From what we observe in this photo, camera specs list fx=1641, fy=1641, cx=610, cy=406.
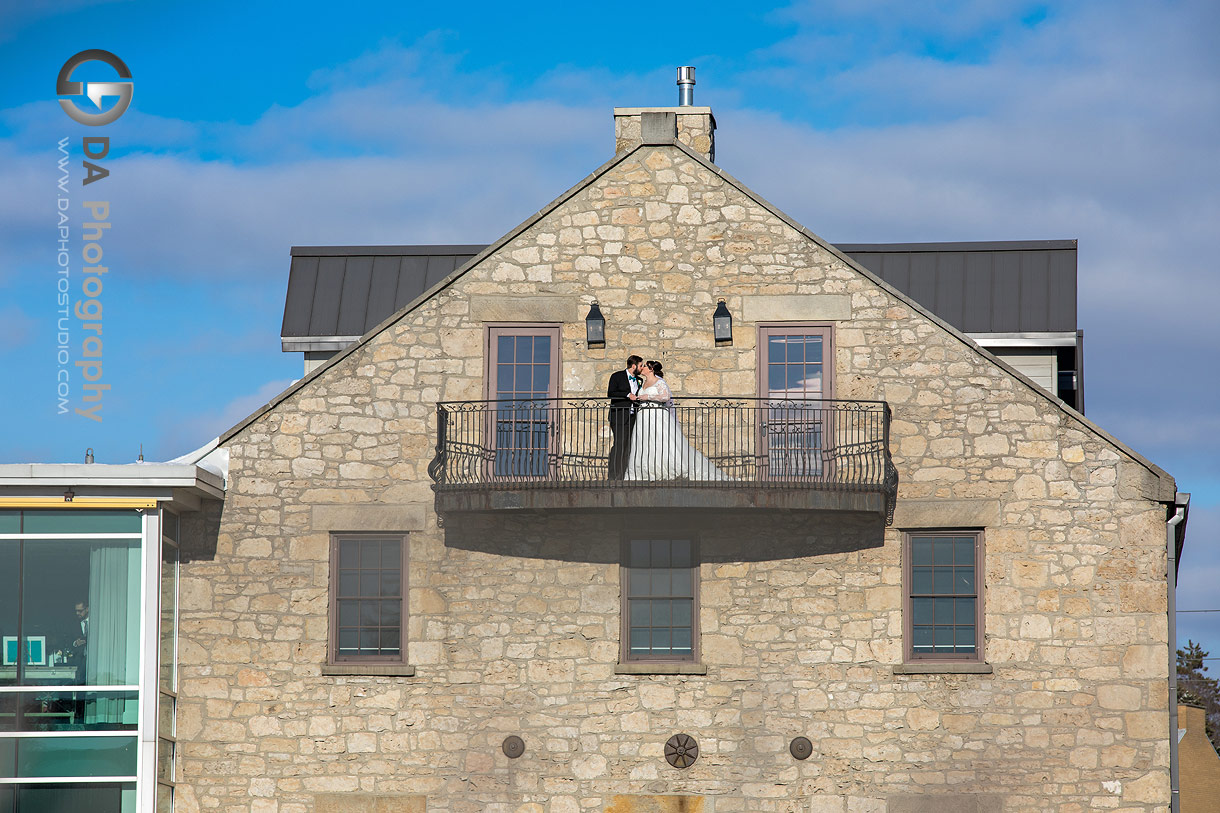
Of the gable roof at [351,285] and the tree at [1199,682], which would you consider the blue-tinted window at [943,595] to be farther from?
the tree at [1199,682]

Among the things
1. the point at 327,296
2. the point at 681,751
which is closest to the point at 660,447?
the point at 681,751

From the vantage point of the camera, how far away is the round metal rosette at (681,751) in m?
18.3

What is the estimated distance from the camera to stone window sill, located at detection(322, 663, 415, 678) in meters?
18.6

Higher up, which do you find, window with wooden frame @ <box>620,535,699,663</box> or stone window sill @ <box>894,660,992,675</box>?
window with wooden frame @ <box>620,535,699,663</box>

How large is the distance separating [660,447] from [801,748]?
370cm

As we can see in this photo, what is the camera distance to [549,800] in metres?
18.4

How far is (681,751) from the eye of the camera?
1838 cm

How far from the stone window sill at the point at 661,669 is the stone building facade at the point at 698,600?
25 mm

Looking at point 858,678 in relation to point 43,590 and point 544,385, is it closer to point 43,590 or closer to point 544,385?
point 544,385

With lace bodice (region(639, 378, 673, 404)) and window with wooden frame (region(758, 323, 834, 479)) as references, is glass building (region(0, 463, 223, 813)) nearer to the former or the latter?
lace bodice (region(639, 378, 673, 404))

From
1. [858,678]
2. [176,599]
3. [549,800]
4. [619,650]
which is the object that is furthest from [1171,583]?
[176,599]

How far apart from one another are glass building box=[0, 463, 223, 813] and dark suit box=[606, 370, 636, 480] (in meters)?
4.60

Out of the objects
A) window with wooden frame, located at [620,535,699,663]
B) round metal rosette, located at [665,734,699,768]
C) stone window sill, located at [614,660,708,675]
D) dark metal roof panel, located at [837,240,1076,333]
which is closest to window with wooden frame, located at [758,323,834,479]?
window with wooden frame, located at [620,535,699,663]

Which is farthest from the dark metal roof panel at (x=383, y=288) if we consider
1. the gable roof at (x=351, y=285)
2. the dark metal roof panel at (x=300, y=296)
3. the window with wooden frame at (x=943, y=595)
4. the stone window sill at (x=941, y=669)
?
the stone window sill at (x=941, y=669)
